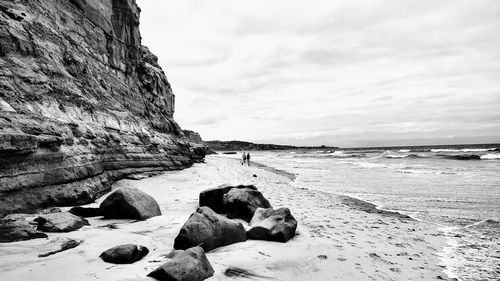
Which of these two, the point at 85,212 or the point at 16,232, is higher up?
the point at 16,232

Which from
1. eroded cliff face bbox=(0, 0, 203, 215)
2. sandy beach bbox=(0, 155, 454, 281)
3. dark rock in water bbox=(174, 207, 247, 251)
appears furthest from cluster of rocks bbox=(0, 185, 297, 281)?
eroded cliff face bbox=(0, 0, 203, 215)

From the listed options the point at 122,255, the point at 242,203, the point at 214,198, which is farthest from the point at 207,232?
the point at 214,198

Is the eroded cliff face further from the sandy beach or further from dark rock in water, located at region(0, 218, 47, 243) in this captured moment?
the sandy beach

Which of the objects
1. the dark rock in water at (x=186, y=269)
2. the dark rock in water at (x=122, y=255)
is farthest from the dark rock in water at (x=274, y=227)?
the dark rock in water at (x=122, y=255)

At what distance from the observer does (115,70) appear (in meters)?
17.7

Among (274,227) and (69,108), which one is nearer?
(274,227)

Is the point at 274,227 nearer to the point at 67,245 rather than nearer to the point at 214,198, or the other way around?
the point at 214,198

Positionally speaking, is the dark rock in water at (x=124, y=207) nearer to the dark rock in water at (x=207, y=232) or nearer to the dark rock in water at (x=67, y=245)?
the dark rock in water at (x=67, y=245)

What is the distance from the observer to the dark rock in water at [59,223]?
17.2 feet

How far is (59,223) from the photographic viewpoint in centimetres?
550

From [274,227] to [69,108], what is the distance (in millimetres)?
8373

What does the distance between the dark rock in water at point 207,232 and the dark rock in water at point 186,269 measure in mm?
792

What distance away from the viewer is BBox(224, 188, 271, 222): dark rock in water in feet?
24.1

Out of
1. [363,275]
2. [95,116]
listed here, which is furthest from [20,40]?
[363,275]
